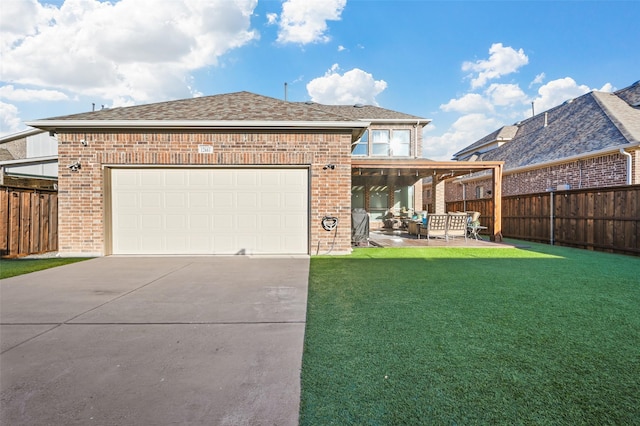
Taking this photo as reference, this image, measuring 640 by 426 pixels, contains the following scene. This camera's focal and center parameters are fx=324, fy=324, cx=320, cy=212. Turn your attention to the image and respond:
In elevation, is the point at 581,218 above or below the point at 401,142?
below

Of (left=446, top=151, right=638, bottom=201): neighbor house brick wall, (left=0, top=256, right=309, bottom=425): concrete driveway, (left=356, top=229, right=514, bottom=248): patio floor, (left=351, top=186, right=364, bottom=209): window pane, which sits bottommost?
(left=0, top=256, right=309, bottom=425): concrete driveway

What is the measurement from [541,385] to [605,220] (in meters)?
9.40

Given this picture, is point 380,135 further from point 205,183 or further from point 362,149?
point 205,183

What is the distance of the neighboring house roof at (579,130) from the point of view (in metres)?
12.2

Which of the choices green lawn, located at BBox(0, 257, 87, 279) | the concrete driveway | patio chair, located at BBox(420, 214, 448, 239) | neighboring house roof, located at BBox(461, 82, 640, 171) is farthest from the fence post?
green lawn, located at BBox(0, 257, 87, 279)

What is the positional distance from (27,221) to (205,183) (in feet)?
15.2

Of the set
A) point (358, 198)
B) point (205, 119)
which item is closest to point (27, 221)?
point (205, 119)

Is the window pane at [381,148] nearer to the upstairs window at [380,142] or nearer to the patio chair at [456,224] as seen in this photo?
the upstairs window at [380,142]

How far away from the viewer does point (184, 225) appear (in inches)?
332

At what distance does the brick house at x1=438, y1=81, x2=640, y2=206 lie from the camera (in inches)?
447

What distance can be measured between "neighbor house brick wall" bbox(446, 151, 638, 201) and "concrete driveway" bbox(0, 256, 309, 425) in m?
12.4

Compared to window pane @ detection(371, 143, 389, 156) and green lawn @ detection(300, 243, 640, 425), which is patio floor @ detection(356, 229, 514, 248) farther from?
window pane @ detection(371, 143, 389, 156)

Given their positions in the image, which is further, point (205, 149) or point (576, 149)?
point (576, 149)

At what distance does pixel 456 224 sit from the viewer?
11.1 metres
